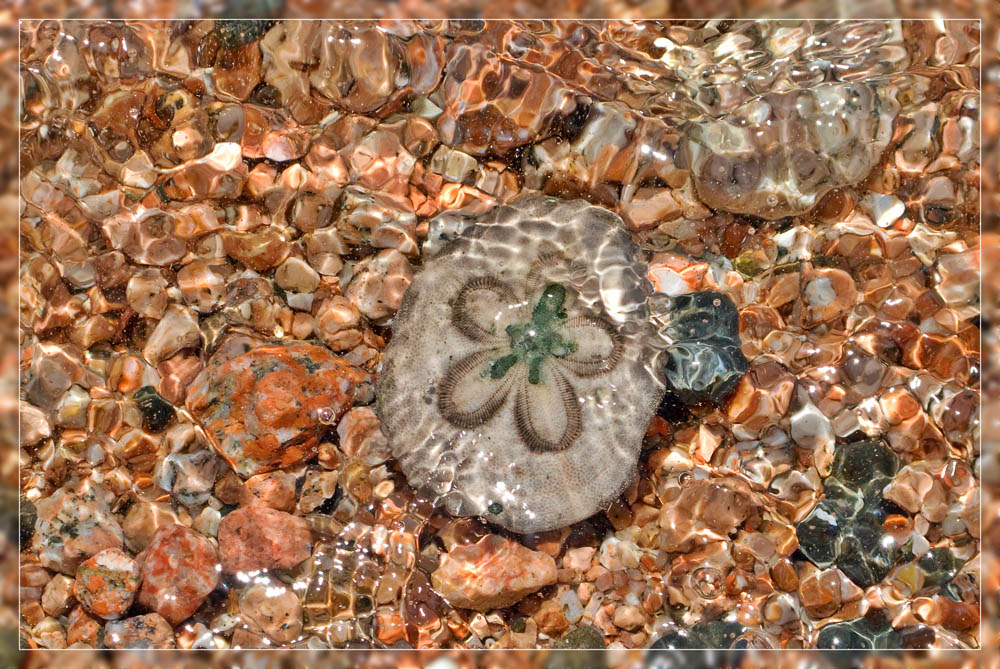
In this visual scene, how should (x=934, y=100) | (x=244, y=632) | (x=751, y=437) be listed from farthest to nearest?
(x=934, y=100)
(x=751, y=437)
(x=244, y=632)

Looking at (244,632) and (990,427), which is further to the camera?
(990,427)

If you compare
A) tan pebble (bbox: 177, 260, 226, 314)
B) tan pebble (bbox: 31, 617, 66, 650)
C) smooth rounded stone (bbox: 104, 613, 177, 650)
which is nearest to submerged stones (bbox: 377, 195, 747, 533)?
tan pebble (bbox: 177, 260, 226, 314)

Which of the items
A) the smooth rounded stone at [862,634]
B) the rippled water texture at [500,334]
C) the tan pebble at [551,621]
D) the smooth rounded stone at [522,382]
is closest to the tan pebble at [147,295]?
the rippled water texture at [500,334]

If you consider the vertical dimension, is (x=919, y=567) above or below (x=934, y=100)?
below

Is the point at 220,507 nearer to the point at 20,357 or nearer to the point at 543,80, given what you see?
the point at 20,357

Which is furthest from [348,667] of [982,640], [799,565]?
[982,640]

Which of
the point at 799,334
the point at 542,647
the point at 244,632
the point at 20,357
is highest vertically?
the point at 20,357

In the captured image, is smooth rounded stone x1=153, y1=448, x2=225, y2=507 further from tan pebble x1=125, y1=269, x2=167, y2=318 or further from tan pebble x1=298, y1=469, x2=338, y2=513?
tan pebble x1=125, y1=269, x2=167, y2=318

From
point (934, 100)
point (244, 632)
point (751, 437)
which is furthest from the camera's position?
point (934, 100)

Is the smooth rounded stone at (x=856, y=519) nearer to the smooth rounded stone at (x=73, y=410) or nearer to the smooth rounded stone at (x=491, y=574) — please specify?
the smooth rounded stone at (x=491, y=574)
